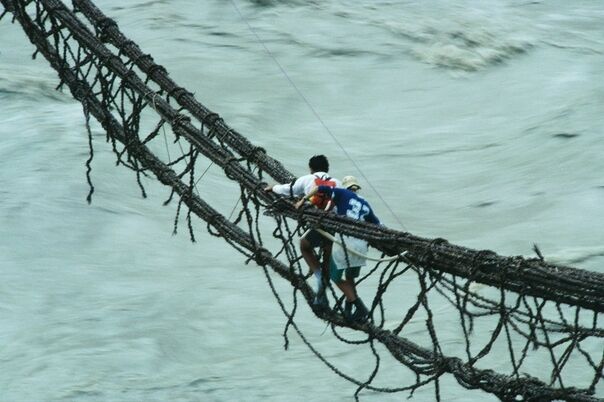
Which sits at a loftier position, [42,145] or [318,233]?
[318,233]

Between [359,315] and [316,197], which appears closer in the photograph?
[316,197]

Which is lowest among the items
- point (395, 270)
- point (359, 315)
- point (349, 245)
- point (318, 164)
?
point (359, 315)

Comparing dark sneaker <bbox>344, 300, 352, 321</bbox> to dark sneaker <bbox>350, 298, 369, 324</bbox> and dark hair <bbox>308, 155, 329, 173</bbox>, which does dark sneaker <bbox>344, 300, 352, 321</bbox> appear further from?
dark hair <bbox>308, 155, 329, 173</bbox>

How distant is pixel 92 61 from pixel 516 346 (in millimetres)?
7317

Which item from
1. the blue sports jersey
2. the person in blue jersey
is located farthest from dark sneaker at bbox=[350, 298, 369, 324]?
the blue sports jersey

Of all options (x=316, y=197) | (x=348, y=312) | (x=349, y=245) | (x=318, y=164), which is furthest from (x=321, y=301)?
(x=318, y=164)

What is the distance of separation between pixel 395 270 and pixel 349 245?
1.07 m

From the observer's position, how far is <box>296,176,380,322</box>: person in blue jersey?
10609mm

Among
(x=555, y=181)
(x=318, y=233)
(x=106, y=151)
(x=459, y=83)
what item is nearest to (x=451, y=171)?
(x=555, y=181)

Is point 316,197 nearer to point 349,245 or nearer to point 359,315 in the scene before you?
point 349,245

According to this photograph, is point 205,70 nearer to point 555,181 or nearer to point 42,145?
point 42,145

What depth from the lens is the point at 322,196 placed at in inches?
422

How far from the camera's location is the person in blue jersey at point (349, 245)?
1061 centimetres

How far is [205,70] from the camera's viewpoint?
94.6ft
